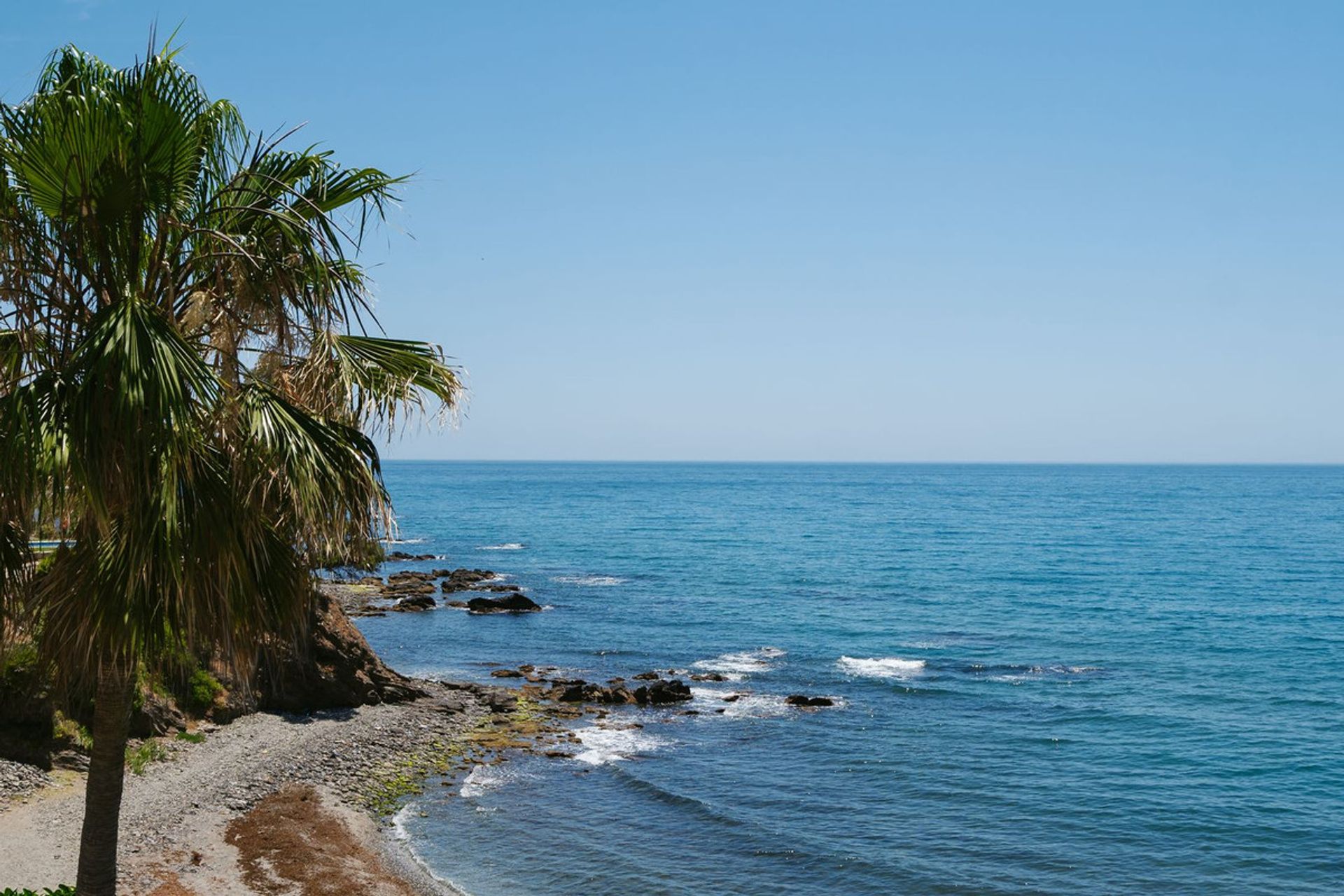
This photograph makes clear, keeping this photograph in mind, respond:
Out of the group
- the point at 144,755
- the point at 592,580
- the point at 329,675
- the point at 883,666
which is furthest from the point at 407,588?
the point at 144,755

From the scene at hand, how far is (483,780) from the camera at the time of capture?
89.0ft

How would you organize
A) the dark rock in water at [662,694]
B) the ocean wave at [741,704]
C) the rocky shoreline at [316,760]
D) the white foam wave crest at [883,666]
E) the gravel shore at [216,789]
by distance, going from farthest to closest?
the white foam wave crest at [883,666]
the dark rock in water at [662,694]
the ocean wave at [741,704]
the rocky shoreline at [316,760]
the gravel shore at [216,789]

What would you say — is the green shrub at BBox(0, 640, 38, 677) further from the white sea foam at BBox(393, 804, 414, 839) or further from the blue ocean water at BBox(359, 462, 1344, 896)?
the blue ocean water at BBox(359, 462, 1344, 896)

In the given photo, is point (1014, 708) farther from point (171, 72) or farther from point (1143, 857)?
point (171, 72)

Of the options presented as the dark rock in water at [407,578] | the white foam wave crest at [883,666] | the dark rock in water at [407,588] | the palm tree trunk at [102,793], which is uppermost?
the palm tree trunk at [102,793]

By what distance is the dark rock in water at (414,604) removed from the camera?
56.3 metres

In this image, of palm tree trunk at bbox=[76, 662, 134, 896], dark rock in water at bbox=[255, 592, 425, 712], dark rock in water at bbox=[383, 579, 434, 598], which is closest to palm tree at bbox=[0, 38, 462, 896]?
palm tree trunk at bbox=[76, 662, 134, 896]

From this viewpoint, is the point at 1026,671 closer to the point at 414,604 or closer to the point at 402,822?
the point at 402,822

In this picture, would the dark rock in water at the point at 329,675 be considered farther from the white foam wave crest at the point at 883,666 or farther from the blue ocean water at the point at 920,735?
the white foam wave crest at the point at 883,666

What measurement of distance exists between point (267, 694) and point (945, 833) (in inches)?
704

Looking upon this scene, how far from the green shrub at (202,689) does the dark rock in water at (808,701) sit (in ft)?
59.7

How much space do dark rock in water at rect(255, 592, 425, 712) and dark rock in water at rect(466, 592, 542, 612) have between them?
22.8 metres

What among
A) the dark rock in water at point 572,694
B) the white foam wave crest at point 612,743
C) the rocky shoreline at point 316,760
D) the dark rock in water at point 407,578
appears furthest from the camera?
the dark rock in water at point 407,578

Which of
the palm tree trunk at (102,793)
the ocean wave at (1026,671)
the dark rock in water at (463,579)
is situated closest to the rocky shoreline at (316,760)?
the palm tree trunk at (102,793)
